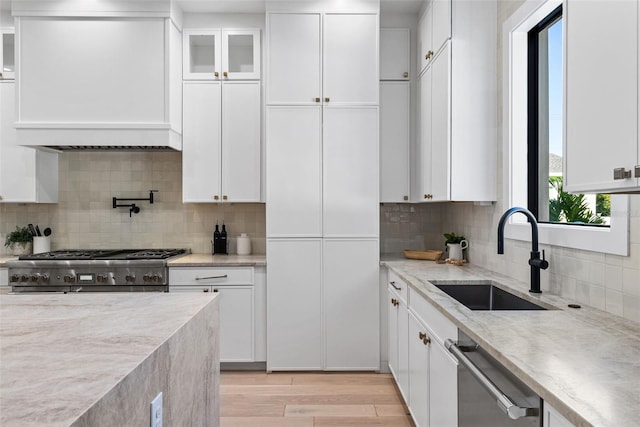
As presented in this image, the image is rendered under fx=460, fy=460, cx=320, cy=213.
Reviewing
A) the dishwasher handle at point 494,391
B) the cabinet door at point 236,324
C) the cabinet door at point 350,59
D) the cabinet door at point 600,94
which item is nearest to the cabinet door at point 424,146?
the cabinet door at point 350,59

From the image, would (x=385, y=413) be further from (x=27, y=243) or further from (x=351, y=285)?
(x=27, y=243)

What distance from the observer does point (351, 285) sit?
3.49m

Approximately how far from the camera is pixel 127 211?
4.05m

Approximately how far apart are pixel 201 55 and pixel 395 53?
1.61m

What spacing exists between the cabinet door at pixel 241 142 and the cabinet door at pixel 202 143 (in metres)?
0.06

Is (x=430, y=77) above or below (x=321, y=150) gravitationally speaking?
above

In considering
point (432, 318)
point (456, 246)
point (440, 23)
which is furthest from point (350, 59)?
point (432, 318)

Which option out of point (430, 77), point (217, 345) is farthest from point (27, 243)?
point (430, 77)

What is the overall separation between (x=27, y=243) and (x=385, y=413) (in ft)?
10.7

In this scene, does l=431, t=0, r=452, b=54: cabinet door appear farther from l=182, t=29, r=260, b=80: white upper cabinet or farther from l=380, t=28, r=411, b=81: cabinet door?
l=182, t=29, r=260, b=80: white upper cabinet

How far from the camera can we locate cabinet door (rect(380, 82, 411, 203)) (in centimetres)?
372

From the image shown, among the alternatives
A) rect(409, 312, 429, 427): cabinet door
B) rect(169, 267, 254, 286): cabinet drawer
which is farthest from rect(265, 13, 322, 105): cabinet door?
rect(409, 312, 429, 427): cabinet door

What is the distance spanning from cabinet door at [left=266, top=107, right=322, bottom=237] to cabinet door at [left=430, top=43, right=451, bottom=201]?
84 centimetres

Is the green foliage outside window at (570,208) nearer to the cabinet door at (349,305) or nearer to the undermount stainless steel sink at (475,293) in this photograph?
the undermount stainless steel sink at (475,293)
